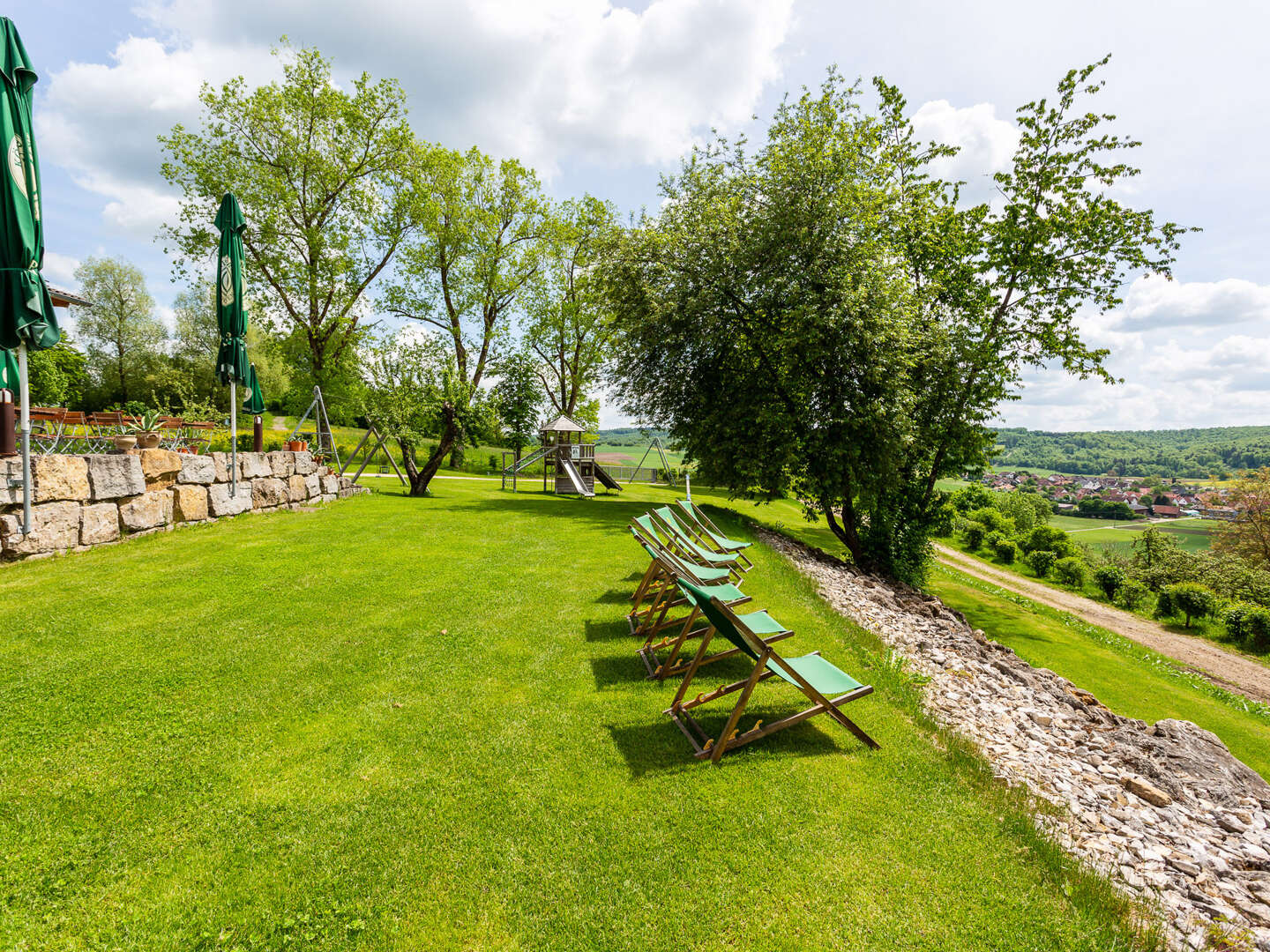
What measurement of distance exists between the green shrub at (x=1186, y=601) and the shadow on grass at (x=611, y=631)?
2364cm

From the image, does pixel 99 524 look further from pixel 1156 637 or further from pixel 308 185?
pixel 1156 637

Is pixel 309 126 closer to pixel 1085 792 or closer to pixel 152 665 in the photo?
pixel 152 665

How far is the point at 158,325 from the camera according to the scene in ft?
124

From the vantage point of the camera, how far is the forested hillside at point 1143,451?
94.9m

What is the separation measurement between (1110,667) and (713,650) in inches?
440

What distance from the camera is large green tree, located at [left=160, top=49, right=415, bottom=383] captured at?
1691 cm

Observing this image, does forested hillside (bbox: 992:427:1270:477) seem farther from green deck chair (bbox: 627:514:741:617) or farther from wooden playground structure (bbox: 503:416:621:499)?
green deck chair (bbox: 627:514:741:617)

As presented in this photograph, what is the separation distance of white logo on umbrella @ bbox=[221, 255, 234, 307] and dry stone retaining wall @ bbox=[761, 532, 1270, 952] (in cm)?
1171

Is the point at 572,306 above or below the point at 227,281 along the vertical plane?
above

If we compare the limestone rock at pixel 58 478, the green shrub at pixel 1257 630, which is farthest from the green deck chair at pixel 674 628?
the green shrub at pixel 1257 630

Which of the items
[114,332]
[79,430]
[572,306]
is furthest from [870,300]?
[114,332]

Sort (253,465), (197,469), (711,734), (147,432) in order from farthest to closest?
1. (253,465)
2. (147,432)
3. (197,469)
4. (711,734)

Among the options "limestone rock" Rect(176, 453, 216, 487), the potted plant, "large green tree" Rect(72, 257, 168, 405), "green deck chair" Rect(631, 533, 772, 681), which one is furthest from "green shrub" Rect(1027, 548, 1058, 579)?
"large green tree" Rect(72, 257, 168, 405)

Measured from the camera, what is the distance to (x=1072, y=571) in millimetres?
25359
